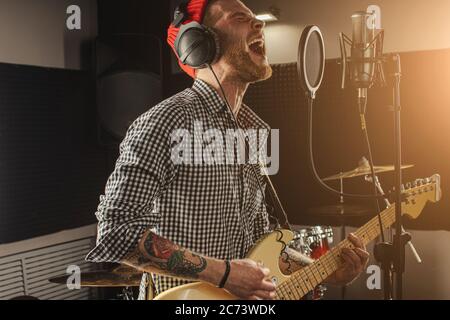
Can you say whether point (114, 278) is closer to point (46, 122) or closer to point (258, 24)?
point (258, 24)

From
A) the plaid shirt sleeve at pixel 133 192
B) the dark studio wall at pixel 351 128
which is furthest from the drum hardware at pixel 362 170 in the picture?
the plaid shirt sleeve at pixel 133 192

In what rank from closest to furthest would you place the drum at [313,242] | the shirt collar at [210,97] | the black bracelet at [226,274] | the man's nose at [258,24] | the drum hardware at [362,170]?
the black bracelet at [226,274] < the shirt collar at [210,97] < the man's nose at [258,24] < the drum at [313,242] < the drum hardware at [362,170]

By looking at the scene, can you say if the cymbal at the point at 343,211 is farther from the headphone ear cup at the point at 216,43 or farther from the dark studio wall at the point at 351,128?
the headphone ear cup at the point at 216,43

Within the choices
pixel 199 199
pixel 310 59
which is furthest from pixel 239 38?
pixel 199 199

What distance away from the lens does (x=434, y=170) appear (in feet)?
9.53

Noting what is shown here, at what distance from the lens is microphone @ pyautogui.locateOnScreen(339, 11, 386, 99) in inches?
60.4

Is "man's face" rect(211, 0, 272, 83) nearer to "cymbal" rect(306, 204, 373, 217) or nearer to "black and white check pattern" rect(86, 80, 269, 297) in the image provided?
"black and white check pattern" rect(86, 80, 269, 297)

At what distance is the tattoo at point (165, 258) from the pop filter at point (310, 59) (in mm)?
556

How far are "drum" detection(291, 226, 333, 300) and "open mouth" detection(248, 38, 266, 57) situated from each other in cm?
111

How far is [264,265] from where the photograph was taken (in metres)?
1.39

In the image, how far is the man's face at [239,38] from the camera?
4.90 feet

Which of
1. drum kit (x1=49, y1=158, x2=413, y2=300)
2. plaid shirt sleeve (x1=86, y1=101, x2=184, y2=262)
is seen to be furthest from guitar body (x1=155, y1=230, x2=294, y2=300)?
drum kit (x1=49, y1=158, x2=413, y2=300)

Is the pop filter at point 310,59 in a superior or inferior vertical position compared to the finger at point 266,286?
superior
